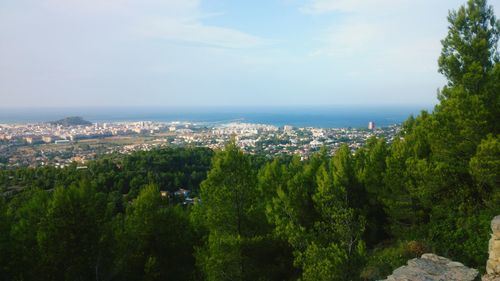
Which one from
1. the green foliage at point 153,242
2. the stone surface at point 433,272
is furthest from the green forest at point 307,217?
the stone surface at point 433,272

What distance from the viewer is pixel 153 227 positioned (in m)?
11.0

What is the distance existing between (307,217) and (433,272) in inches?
213

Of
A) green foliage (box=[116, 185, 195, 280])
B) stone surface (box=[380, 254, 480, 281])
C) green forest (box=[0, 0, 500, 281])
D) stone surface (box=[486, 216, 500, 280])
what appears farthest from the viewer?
green foliage (box=[116, 185, 195, 280])

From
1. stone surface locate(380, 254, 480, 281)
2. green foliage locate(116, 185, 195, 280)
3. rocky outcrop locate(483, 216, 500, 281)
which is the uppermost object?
rocky outcrop locate(483, 216, 500, 281)

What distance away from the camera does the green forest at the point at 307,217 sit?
947 cm

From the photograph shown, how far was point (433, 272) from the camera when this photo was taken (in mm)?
7000

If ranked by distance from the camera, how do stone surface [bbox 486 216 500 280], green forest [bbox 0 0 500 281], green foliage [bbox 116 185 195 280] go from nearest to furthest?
stone surface [bbox 486 216 500 280] → green forest [bbox 0 0 500 281] → green foliage [bbox 116 185 195 280]

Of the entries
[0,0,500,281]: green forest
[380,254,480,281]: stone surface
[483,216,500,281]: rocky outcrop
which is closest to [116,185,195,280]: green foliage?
[0,0,500,281]: green forest

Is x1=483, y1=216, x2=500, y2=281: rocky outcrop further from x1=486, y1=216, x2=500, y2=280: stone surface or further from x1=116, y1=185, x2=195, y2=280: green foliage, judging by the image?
x1=116, y1=185, x2=195, y2=280: green foliage

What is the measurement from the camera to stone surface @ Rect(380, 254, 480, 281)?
6730 mm

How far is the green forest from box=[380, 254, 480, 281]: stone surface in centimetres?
172

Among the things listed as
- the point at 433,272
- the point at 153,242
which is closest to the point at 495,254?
the point at 433,272

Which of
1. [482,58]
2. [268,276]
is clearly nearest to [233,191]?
[268,276]

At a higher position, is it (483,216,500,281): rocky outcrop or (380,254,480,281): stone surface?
(483,216,500,281): rocky outcrop
